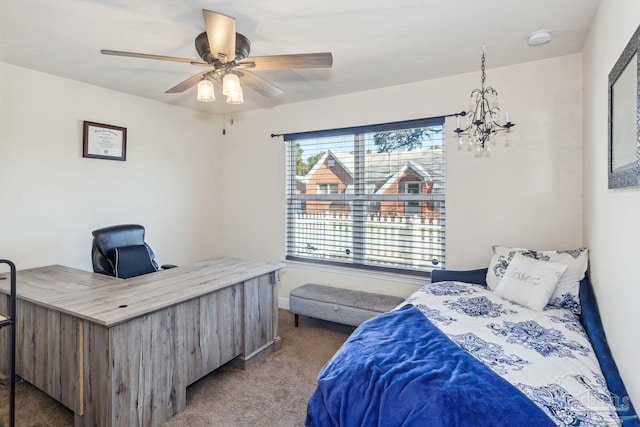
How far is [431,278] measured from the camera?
302cm

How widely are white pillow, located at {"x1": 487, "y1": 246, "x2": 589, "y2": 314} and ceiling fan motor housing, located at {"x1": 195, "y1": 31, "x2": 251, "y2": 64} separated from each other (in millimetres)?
2420

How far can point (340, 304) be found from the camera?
3.16 meters

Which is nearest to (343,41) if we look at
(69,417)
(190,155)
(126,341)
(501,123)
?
(501,123)

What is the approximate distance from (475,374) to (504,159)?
6.85ft

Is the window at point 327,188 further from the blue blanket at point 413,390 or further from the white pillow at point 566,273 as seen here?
the blue blanket at point 413,390

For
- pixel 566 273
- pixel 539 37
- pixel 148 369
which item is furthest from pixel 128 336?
pixel 539 37

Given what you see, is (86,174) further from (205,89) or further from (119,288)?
(205,89)

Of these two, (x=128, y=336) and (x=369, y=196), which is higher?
(x=369, y=196)

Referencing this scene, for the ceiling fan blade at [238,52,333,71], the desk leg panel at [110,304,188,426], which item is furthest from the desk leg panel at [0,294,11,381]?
the ceiling fan blade at [238,52,333,71]

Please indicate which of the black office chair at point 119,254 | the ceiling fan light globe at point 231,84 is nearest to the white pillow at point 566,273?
the ceiling fan light globe at point 231,84

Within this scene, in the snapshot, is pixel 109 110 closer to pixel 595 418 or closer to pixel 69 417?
pixel 69 417

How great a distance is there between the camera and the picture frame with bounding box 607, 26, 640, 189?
1.17 meters

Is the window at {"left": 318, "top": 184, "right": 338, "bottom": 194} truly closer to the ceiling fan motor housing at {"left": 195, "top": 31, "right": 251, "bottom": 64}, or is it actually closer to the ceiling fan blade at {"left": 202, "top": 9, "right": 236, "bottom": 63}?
the ceiling fan motor housing at {"left": 195, "top": 31, "right": 251, "bottom": 64}

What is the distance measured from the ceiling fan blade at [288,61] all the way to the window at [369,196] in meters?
1.57
